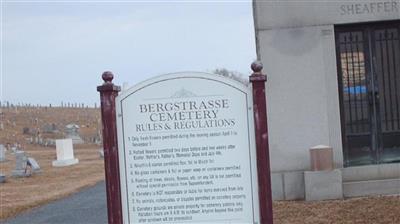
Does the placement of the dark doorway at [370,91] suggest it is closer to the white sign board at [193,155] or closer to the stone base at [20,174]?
the white sign board at [193,155]

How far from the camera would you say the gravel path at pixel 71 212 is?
12.4 meters

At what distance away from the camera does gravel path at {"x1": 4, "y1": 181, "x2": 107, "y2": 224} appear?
12.4m

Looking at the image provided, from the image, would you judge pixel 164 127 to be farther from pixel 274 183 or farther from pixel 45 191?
pixel 45 191

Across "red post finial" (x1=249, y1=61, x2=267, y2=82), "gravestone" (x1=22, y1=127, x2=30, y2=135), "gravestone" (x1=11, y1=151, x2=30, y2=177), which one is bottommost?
"gravestone" (x1=11, y1=151, x2=30, y2=177)

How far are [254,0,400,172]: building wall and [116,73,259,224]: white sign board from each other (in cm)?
570

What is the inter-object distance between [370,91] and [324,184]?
1702mm

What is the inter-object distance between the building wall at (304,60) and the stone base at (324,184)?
1.50 feet

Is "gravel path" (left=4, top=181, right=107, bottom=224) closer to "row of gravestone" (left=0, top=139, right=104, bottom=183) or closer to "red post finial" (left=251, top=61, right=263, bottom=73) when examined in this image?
"red post finial" (left=251, top=61, right=263, bottom=73)

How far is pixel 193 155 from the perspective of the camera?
5.14 meters

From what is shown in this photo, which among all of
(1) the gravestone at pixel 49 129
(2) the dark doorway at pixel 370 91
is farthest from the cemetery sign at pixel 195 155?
(1) the gravestone at pixel 49 129

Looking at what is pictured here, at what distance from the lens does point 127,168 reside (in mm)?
5234

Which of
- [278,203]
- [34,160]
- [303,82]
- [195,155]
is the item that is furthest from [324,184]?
[34,160]

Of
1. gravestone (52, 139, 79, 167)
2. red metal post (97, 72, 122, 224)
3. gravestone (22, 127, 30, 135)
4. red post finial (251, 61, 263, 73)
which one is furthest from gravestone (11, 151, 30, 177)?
gravestone (22, 127, 30, 135)

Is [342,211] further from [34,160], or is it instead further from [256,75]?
[34,160]
